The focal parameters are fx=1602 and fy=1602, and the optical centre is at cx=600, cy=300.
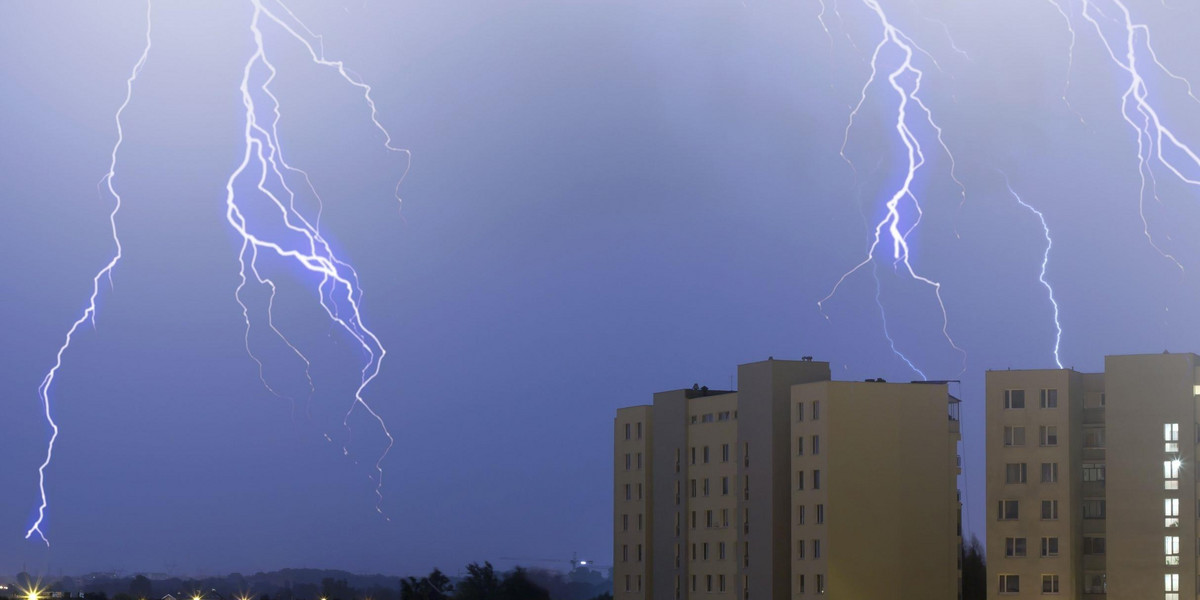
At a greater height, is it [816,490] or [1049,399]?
[1049,399]

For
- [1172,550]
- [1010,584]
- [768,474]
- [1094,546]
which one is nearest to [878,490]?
[768,474]

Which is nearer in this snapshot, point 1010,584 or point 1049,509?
point 1010,584

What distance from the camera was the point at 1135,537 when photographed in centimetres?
4519

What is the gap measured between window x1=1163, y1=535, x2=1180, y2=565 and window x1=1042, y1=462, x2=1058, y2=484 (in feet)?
13.5

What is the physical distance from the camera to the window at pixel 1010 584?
47625mm

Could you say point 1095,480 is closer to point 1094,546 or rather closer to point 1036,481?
point 1036,481

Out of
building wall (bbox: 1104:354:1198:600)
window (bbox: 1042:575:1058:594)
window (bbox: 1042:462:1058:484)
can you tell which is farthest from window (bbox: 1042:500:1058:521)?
building wall (bbox: 1104:354:1198:600)

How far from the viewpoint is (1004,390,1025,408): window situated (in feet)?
160

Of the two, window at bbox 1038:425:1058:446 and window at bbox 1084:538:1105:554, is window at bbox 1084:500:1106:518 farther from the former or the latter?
window at bbox 1038:425:1058:446

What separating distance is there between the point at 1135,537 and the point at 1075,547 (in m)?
2.68

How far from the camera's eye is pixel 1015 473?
48.6m

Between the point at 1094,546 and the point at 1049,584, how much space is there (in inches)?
76.2

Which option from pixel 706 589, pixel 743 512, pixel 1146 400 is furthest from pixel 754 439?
pixel 1146 400

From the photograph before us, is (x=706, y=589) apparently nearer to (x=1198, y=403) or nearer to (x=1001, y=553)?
(x=1001, y=553)
